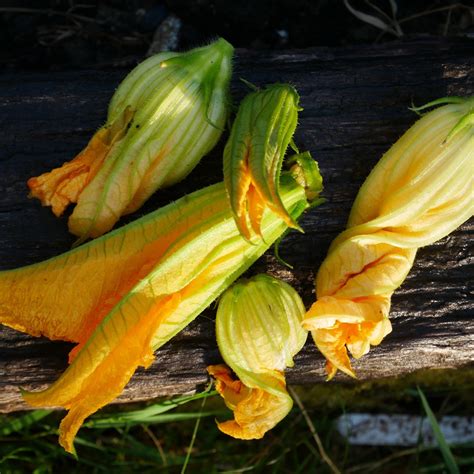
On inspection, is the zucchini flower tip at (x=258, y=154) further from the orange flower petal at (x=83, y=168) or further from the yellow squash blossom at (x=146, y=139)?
the orange flower petal at (x=83, y=168)

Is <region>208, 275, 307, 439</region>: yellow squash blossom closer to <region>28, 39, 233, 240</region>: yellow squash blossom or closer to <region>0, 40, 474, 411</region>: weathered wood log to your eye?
<region>0, 40, 474, 411</region>: weathered wood log

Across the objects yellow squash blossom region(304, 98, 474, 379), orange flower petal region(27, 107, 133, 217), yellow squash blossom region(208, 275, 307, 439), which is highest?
orange flower petal region(27, 107, 133, 217)

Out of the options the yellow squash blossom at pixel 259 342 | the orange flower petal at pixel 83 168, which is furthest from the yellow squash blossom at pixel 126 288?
the orange flower petal at pixel 83 168

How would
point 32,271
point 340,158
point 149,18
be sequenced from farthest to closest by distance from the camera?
1. point 149,18
2. point 340,158
3. point 32,271

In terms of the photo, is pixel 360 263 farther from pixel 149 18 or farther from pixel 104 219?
pixel 149 18

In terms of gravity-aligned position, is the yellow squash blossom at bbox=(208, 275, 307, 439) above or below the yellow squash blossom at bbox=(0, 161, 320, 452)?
below

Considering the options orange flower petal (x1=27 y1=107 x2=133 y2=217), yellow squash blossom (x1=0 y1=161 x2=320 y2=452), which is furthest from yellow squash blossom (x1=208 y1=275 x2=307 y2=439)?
orange flower petal (x1=27 y1=107 x2=133 y2=217)

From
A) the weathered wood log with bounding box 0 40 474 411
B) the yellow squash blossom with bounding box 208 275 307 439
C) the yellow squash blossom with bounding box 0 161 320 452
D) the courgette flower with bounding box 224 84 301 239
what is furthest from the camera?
the weathered wood log with bounding box 0 40 474 411

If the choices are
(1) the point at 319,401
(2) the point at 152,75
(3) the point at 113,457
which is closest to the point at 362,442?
(1) the point at 319,401
